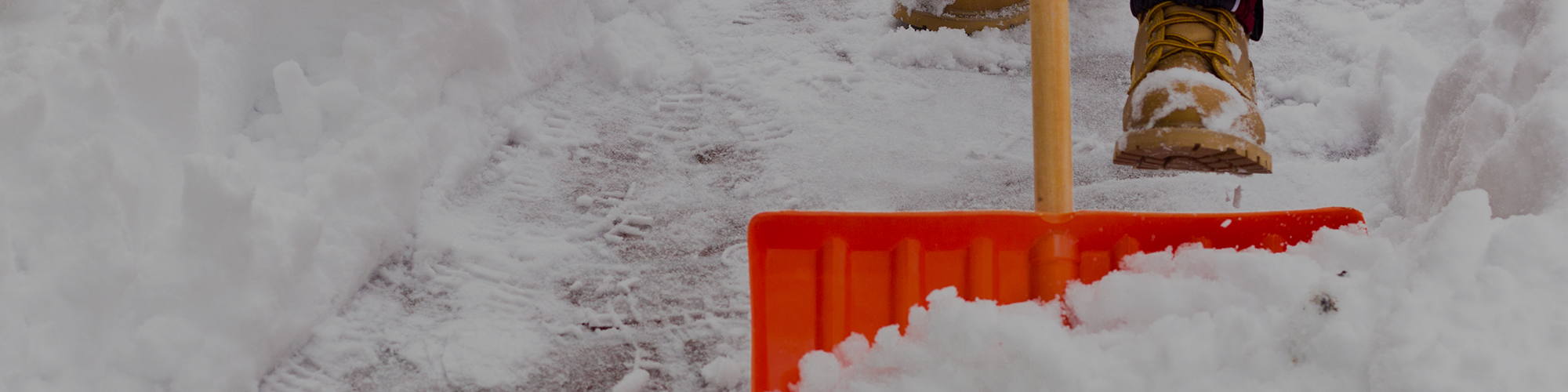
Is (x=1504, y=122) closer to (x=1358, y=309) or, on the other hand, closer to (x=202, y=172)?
(x=1358, y=309)

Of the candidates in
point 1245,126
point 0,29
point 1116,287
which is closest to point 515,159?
point 0,29

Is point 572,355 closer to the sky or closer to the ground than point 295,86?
closer to the ground

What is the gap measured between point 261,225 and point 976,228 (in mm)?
1016

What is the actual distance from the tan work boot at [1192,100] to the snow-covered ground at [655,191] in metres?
0.25

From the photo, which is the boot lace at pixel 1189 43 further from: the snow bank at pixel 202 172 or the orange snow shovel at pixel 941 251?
the snow bank at pixel 202 172

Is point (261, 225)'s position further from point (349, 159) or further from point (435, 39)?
Result: point (435, 39)

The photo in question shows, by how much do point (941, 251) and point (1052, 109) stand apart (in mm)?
270

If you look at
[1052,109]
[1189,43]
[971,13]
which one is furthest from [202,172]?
[971,13]

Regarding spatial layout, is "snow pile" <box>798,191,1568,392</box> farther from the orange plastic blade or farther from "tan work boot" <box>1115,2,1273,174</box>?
"tan work boot" <box>1115,2,1273,174</box>

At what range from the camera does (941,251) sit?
4.38ft

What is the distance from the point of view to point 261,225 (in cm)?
139

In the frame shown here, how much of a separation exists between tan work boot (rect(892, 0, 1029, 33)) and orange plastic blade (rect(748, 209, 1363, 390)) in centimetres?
116

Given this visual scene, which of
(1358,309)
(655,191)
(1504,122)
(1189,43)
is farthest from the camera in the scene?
(655,191)

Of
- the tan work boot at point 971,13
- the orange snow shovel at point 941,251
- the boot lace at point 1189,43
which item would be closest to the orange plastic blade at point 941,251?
the orange snow shovel at point 941,251
